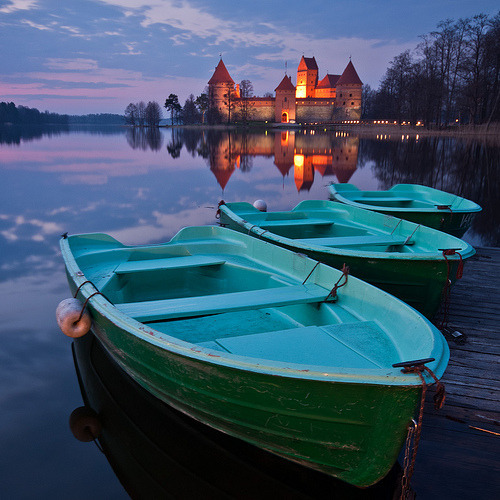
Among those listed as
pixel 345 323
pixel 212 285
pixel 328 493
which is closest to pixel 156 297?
pixel 212 285

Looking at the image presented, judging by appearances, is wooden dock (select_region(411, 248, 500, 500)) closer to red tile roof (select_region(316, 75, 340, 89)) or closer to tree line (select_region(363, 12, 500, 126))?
tree line (select_region(363, 12, 500, 126))

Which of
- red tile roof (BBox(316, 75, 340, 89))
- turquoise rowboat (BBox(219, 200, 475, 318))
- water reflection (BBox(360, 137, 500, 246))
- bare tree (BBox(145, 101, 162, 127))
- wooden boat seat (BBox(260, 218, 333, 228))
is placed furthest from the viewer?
bare tree (BBox(145, 101, 162, 127))

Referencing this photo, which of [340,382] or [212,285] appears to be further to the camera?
[212,285]

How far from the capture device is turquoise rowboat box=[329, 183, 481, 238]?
283 inches

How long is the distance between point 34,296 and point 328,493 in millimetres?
5209

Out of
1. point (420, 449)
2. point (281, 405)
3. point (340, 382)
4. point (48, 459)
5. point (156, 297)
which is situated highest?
point (340, 382)

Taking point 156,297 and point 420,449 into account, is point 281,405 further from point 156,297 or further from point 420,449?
point 156,297

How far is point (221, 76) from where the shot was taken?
79625 mm

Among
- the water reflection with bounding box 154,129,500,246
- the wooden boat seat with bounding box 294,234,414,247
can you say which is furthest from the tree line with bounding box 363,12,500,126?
the wooden boat seat with bounding box 294,234,414,247

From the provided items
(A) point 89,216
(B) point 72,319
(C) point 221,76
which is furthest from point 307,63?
(B) point 72,319

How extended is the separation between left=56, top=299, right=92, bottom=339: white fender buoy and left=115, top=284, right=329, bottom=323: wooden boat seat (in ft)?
0.93

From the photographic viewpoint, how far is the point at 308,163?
26.1 metres

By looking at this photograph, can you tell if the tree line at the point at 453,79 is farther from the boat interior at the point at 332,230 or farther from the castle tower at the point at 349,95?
the boat interior at the point at 332,230

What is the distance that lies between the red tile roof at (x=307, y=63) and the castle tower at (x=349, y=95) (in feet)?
42.1
